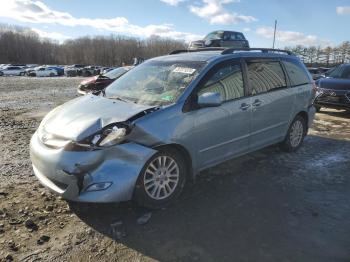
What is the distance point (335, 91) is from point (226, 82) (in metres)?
7.22

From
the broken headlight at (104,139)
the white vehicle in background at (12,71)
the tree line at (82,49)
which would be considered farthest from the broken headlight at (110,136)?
the tree line at (82,49)

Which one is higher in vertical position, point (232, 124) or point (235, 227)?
point (232, 124)

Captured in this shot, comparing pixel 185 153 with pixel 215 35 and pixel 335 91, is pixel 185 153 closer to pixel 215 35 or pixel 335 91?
pixel 335 91

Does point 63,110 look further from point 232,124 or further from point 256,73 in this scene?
point 256,73

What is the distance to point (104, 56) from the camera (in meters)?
114

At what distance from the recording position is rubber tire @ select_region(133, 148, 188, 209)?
3.82m

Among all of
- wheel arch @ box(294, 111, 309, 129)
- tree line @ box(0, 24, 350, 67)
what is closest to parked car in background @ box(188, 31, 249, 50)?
wheel arch @ box(294, 111, 309, 129)

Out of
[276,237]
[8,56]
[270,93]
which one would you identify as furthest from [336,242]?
[8,56]

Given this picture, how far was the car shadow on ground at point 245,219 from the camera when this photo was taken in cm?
330

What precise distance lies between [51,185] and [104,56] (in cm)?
11464

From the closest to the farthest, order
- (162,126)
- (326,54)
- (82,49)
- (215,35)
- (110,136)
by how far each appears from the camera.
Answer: (110,136)
(162,126)
(215,35)
(326,54)
(82,49)

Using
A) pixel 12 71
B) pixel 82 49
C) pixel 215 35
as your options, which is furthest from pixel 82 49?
pixel 215 35

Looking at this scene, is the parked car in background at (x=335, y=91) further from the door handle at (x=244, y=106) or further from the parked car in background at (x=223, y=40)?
the parked car in background at (x=223, y=40)

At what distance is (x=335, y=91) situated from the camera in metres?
10.7
